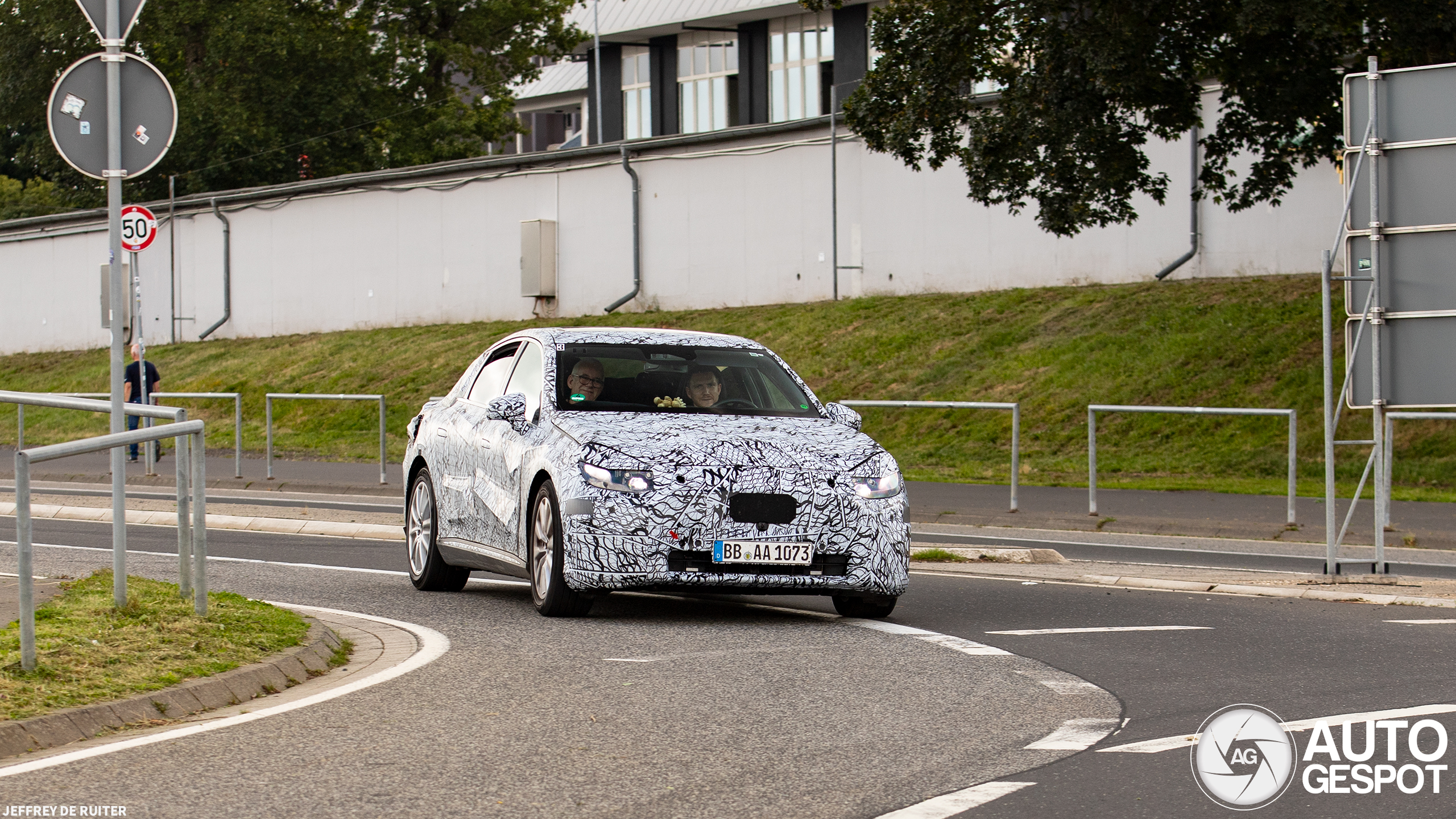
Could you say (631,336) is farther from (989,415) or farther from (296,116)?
(296,116)

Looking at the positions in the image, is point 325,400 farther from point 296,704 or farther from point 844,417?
point 296,704

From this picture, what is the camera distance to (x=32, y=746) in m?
6.36

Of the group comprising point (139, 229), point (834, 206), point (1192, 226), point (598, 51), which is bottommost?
point (139, 229)

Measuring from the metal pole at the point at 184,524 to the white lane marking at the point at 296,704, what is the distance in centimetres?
111

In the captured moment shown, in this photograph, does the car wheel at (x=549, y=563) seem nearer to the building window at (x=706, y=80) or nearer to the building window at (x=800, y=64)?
the building window at (x=800, y=64)

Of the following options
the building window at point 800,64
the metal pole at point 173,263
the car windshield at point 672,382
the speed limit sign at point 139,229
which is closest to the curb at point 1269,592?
the car windshield at point 672,382

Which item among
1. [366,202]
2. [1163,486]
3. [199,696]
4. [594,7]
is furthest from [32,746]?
[594,7]

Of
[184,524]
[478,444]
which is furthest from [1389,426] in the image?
[184,524]

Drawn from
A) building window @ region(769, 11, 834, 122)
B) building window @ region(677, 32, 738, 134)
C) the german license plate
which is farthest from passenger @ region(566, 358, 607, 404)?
building window @ region(677, 32, 738, 134)

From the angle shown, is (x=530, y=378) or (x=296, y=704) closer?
(x=296, y=704)

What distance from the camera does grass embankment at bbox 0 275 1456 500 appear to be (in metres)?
21.7

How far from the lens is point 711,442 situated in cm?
967

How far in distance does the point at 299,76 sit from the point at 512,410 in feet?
175

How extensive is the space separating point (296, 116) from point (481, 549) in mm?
53055
